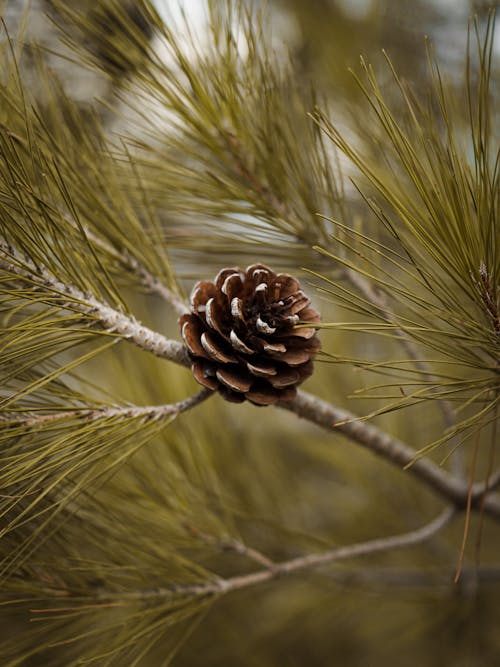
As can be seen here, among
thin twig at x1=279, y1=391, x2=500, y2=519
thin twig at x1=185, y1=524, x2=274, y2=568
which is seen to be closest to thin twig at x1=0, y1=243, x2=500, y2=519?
thin twig at x1=279, y1=391, x2=500, y2=519

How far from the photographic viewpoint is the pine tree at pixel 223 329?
12.8 inches

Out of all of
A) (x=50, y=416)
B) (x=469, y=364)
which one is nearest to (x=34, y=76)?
(x=50, y=416)

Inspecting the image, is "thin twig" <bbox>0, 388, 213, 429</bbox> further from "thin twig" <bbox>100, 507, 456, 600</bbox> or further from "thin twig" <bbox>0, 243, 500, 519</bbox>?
"thin twig" <bbox>100, 507, 456, 600</bbox>

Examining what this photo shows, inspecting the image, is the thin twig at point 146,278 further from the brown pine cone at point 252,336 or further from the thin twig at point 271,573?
the thin twig at point 271,573

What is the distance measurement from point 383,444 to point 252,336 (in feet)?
0.56

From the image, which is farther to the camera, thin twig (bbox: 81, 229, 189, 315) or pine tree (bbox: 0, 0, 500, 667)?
thin twig (bbox: 81, 229, 189, 315)

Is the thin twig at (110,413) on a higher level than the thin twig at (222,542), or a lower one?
higher

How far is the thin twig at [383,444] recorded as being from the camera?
1.36ft

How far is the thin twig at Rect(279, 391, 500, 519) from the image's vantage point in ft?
1.36

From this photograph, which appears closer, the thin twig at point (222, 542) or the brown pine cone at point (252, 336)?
the brown pine cone at point (252, 336)

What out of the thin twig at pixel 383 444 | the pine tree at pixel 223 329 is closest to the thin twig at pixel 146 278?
the pine tree at pixel 223 329

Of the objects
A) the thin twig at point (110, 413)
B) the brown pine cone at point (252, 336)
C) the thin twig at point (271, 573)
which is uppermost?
the brown pine cone at point (252, 336)

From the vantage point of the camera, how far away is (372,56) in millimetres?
786

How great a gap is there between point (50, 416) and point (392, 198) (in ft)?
0.79
